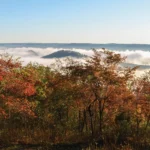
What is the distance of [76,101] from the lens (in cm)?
3047

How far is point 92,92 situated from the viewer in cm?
2692

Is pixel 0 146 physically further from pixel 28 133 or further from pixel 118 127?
pixel 118 127

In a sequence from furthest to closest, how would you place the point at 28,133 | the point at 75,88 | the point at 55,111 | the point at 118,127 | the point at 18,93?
the point at 55,111, the point at 118,127, the point at 28,133, the point at 75,88, the point at 18,93

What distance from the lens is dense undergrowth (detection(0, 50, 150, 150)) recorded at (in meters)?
25.5

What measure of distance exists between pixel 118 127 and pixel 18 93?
45.0 feet

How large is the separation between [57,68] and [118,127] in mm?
9573

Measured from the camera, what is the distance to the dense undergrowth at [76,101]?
25.5 meters

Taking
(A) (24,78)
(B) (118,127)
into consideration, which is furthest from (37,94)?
(B) (118,127)

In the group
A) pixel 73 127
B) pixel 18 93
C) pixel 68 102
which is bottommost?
pixel 73 127

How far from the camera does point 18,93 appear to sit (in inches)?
1006

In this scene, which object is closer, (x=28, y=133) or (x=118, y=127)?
(x=28, y=133)

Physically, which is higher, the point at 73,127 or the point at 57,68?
the point at 57,68

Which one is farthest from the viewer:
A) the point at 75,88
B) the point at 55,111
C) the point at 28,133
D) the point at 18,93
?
the point at 55,111

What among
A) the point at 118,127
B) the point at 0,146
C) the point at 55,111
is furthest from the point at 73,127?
the point at 0,146
